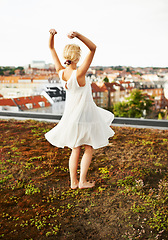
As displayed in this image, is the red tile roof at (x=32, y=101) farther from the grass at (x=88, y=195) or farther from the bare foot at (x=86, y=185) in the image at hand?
the bare foot at (x=86, y=185)

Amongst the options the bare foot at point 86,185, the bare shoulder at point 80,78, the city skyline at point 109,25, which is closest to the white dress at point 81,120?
the bare shoulder at point 80,78

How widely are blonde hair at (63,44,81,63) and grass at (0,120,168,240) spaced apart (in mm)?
1379

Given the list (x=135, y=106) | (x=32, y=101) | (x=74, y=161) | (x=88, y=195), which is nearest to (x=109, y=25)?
(x=135, y=106)

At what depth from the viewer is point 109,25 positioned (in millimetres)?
6684

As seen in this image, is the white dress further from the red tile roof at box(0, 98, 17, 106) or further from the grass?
the red tile roof at box(0, 98, 17, 106)

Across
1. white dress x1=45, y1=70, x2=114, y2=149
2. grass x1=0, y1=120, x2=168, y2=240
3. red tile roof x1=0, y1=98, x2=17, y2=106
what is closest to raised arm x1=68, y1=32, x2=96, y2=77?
white dress x1=45, y1=70, x2=114, y2=149

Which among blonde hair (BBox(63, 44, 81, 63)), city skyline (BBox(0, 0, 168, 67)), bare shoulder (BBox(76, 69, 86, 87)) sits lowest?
bare shoulder (BBox(76, 69, 86, 87))

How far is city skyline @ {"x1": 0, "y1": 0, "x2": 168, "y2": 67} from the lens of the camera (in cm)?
652

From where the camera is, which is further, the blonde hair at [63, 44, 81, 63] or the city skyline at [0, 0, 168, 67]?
the city skyline at [0, 0, 168, 67]

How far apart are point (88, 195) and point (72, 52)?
4.68 feet

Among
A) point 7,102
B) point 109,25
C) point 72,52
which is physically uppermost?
point 109,25

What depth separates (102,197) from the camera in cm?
252

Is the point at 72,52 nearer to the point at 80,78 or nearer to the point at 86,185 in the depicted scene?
the point at 80,78

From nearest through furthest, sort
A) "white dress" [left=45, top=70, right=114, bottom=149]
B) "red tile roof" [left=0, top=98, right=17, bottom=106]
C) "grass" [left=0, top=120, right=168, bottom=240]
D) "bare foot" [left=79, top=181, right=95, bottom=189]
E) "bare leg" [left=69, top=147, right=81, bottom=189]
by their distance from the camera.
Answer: "grass" [left=0, top=120, right=168, bottom=240] < "white dress" [left=45, top=70, right=114, bottom=149] < "bare leg" [left=69, top=147, right=81, bottom=189] < "bare foot" [left=79, top=181, right=95, bottom=189] < "red tile roof" [left=0, top=98, right=17, bottom=106]
